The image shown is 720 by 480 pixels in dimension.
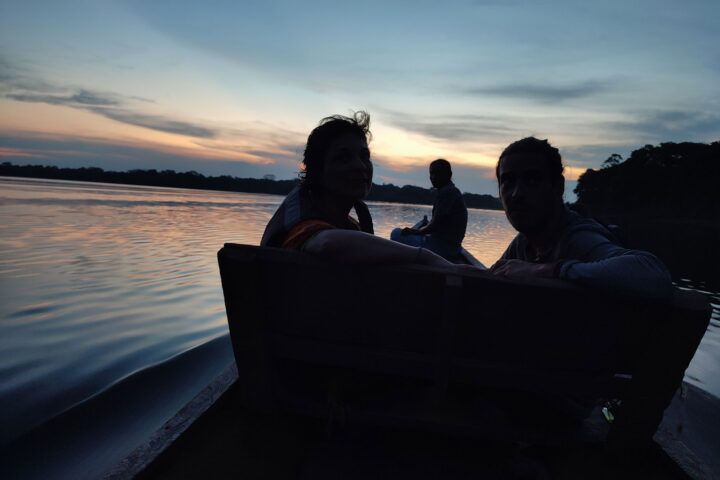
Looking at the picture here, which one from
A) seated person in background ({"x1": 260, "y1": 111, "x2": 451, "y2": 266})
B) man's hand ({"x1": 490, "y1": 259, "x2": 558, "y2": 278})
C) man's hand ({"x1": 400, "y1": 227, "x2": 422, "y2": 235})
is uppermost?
seated person in background ({"x1": 260, "y1": 111, "x2": 451, "y2": 266})

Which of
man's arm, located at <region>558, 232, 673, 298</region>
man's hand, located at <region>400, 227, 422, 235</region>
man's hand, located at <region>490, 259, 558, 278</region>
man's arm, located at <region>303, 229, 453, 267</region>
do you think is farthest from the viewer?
man's hand, located at <region>400, 227, 422, 235</region>

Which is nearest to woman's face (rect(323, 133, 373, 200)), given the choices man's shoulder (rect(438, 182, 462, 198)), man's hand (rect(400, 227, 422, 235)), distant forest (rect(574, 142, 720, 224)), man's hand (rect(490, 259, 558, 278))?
man's hand (rect(490, 259, 558, 278))

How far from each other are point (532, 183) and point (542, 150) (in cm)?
24

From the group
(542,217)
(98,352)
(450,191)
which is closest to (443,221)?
(450,191)

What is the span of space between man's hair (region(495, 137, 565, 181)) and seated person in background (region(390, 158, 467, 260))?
5.69 meters

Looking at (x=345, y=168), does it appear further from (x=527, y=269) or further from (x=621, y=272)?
(x=621, y=272)

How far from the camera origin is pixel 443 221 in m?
8.72

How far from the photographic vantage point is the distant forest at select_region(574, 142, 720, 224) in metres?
83.8

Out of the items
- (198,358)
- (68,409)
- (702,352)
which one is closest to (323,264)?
(68,409)

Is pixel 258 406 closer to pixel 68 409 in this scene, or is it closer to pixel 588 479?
pixel 588 479

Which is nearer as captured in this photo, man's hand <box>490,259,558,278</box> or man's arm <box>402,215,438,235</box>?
man's hand <box>490,259,558,278</box>

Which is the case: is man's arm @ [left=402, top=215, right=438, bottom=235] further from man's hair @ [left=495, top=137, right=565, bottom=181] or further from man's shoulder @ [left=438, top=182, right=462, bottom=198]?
man's hair @ [left=495, top=137, right=565, bottom=181]

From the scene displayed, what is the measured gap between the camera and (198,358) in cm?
617

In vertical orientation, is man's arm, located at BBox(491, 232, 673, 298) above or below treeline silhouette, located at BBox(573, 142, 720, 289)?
above
